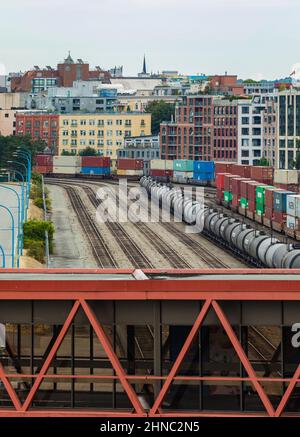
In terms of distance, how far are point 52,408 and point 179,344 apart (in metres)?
2.19

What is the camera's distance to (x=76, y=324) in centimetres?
2000

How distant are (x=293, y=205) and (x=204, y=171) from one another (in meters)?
94.3

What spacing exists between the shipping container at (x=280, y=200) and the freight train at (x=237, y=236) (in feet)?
13.5

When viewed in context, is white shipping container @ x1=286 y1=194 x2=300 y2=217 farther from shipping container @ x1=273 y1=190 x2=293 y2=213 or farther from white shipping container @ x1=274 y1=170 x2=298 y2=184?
white shipping container @ x1=274 y1=170 x2=298 y2=184

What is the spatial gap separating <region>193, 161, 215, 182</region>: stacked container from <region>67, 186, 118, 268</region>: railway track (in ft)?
90.0

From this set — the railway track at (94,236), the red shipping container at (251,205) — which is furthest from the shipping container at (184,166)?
the red shipping container at (251,205)

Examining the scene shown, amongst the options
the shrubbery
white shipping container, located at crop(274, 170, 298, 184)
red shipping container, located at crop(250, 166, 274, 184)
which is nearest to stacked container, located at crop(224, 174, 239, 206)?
white shipping container, located at crop(274, 170, 298, 184)

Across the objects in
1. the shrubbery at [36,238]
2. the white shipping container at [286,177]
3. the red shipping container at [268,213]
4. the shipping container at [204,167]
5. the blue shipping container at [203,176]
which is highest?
the white shipping container at [286,177]

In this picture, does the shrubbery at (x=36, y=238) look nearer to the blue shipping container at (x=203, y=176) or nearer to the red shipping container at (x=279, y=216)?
the red shipping container at (x=279, y=216)

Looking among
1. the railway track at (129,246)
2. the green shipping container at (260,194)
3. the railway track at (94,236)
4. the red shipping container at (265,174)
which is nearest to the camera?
the railway track at (129,246)

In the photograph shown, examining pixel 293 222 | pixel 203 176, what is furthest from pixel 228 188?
pixel 203 176

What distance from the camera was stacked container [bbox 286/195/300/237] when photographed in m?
92.8

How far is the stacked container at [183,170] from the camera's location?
189875 mm

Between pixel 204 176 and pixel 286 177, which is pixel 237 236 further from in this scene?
pixel 204 176
